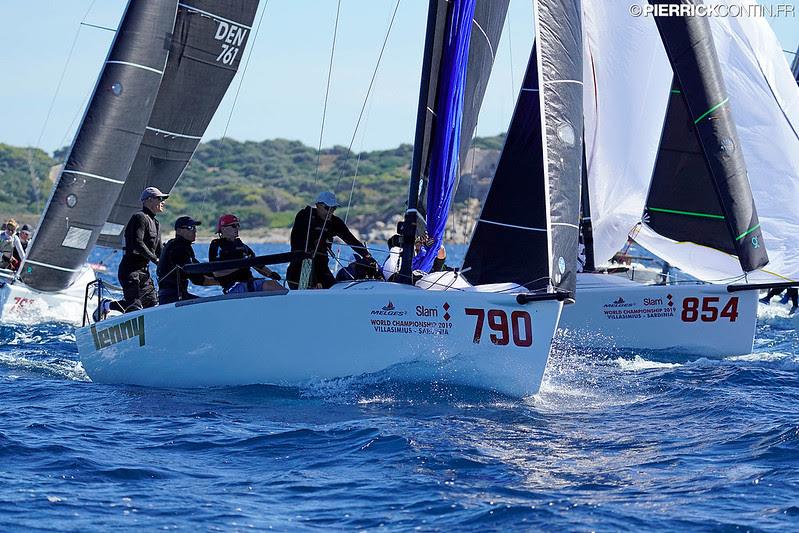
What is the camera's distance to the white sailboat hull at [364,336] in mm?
7676

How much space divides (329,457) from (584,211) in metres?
6.65

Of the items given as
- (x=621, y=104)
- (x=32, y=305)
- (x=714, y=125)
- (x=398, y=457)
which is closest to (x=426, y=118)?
(x=398, y=457)

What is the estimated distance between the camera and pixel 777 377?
966 cm

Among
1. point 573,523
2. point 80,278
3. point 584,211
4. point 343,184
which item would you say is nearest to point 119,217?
point 80,278

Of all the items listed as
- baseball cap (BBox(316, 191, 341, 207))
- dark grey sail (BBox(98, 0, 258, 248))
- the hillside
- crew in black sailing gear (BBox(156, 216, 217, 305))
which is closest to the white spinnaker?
dark grey sail (BBox(98, 0, 258, 248))

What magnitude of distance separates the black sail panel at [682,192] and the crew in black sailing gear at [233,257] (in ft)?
16.5

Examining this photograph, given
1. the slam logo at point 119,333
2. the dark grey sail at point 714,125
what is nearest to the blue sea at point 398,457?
the slam logo at point 119,333

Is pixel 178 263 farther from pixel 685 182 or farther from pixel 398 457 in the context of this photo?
pixel 685 182

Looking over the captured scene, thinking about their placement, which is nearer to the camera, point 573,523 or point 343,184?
point 573,523

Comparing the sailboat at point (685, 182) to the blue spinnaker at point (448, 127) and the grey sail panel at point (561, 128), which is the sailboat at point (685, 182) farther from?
the blue spinnaker at point (448, 127)

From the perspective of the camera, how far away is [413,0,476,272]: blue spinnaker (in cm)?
802

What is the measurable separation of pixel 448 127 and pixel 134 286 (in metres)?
3.00

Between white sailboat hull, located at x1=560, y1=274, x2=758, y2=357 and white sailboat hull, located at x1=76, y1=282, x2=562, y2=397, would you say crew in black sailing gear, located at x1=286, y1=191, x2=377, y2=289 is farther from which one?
white sailboat hull, located at x1=560, y1=274, x2=758, y2=357

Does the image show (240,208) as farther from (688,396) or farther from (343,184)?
(688,396)
